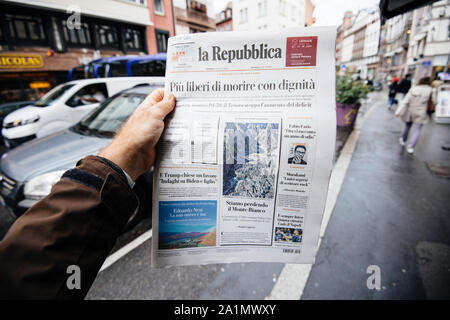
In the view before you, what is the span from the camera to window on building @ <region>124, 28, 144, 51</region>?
13.2m

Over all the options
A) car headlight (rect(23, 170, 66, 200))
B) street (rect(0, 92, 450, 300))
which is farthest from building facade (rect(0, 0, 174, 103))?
street (rect(0, 92, 450, 300))

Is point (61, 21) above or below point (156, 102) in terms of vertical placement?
above

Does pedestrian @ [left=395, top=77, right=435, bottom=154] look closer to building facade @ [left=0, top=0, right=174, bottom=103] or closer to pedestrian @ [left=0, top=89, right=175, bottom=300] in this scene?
pedestrian @ [left=0, top=89, right=175, bottom=300]

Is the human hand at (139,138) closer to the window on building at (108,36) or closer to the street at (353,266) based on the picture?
the street at (353,266)

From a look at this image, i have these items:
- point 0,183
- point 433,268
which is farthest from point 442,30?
point 0,183

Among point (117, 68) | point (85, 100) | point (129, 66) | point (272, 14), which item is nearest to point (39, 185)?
point (272, 14)

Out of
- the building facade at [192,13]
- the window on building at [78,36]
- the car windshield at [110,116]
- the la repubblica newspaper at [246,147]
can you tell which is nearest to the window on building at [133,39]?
the window on building at [78,36]

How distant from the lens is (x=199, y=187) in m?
0.85

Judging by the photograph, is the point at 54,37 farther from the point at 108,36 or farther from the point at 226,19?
the point at 226,19

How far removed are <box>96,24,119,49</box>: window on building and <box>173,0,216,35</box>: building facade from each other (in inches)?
515

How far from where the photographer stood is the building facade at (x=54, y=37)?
31.3ft
